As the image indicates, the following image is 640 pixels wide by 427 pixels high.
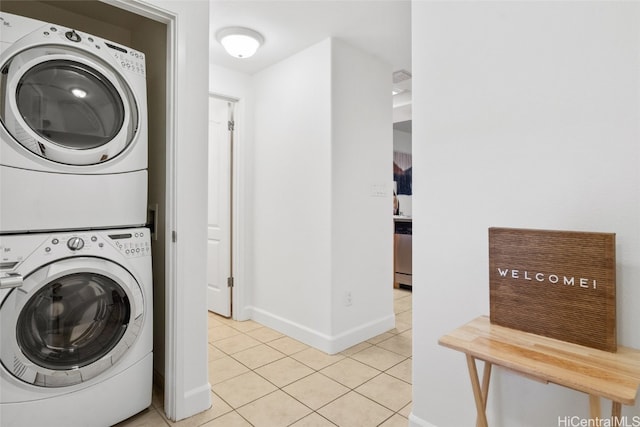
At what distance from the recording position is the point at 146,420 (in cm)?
176

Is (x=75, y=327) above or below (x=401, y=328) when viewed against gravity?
above

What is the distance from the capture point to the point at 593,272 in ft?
3.54

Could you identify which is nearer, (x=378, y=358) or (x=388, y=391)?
(x=388, y=391)

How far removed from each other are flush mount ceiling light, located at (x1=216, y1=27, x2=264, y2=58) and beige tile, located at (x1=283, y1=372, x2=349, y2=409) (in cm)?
242

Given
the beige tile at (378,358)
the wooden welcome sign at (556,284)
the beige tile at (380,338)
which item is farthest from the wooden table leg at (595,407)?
the beige tile at (380,338)

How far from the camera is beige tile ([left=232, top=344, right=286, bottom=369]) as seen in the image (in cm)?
244

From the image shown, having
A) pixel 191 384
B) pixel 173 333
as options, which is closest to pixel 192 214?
pixel 173 333

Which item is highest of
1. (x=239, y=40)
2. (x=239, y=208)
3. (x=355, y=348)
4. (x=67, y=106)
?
(x=239, y=40)

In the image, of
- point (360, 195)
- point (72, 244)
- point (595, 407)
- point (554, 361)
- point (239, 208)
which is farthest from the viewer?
point (239, 208)

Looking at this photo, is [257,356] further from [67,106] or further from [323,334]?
[67,106]

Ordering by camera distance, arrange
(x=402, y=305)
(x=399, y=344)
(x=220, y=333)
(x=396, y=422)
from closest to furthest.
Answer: (x=396, y=422), (x=399, y=344), (x=220, y=333), (x=402, y=305)

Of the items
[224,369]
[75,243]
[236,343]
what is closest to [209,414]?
[224,369]

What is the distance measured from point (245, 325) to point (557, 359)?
107 inches

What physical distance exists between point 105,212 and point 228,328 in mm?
1868
